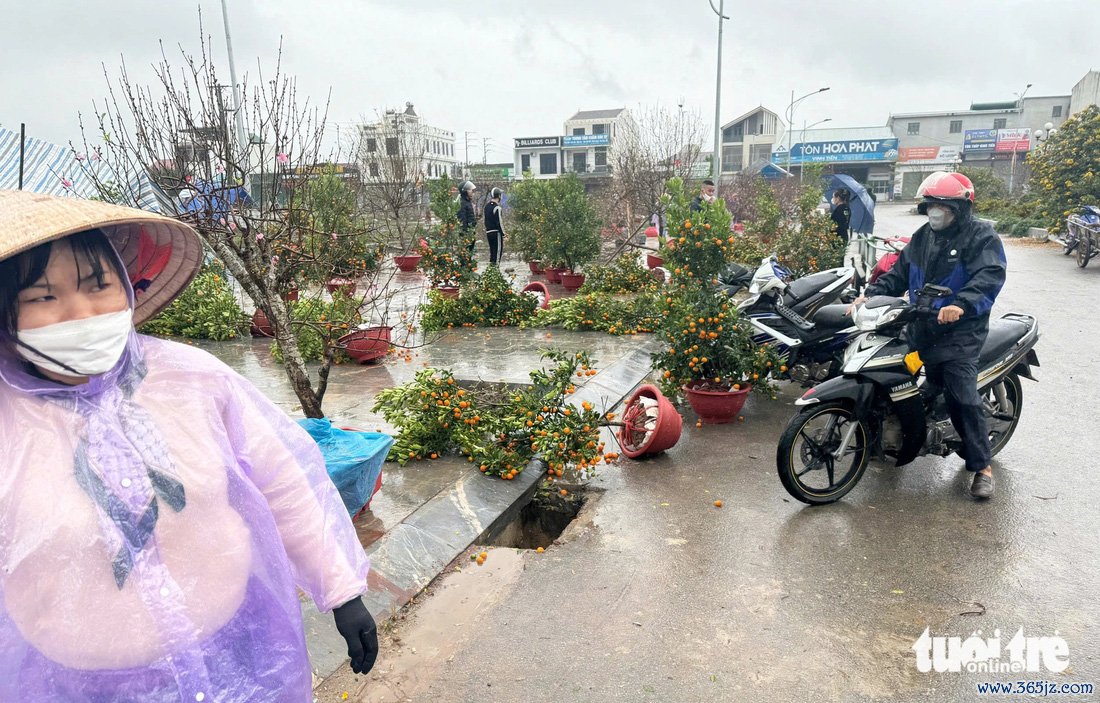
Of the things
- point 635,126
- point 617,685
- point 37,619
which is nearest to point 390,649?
point 617,685

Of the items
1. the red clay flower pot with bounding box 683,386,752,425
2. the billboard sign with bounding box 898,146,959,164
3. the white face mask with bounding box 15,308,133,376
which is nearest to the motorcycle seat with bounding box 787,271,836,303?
the red clay flower pot with bounding box 683,386,752,425

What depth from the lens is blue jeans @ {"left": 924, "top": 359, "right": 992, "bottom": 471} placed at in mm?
4133

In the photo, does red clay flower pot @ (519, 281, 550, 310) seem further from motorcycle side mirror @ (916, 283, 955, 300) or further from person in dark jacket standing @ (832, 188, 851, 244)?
motorcycle side mirror @ (916, 283, 955, 300)

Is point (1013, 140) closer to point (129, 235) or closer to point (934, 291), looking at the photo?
point (934, 291)

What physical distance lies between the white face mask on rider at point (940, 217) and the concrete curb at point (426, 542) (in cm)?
285

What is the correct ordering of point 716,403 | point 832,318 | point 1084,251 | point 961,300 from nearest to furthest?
point 961,300
point 716,403
point 832,318
point 1084,251

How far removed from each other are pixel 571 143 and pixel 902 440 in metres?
69.8

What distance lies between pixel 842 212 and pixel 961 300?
8.12 meters

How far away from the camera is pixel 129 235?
1727mm

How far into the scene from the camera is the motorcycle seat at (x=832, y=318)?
586 cm

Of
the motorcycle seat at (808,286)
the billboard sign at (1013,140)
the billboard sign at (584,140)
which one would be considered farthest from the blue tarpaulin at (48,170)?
the billboard sign at (584,140)

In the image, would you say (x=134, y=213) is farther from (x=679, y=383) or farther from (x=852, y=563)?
(x=679, y=383)

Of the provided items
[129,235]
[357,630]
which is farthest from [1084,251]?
[129,235]

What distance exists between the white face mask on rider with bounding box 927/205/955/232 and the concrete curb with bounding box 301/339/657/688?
2849 mm
